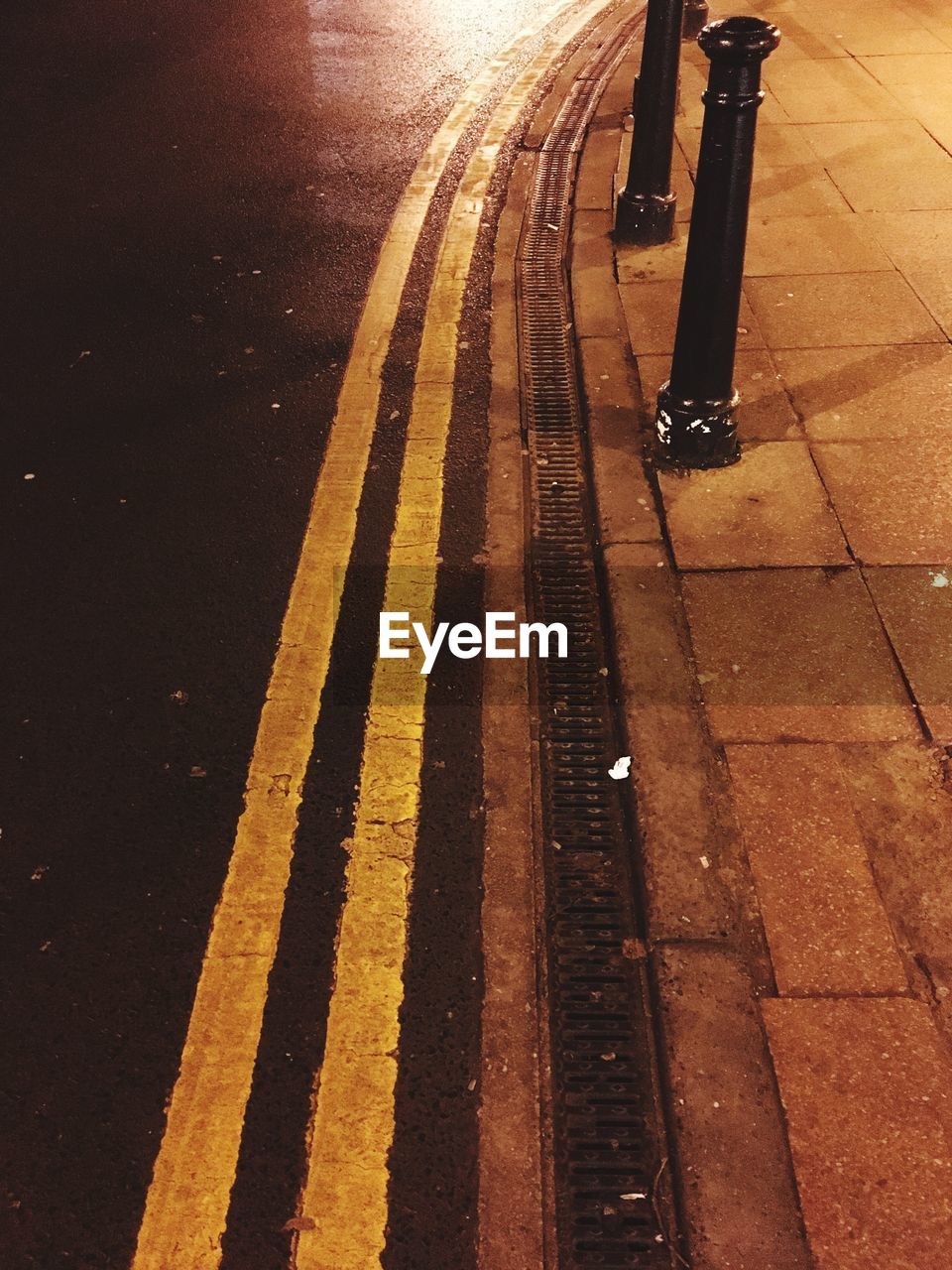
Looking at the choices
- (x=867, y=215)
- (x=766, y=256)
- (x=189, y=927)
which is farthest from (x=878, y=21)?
(x=189, y=927)

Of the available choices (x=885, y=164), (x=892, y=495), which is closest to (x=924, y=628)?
(x=892, y=495)

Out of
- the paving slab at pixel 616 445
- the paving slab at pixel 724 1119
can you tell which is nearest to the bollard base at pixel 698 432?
the paving slab at pixel 616 445

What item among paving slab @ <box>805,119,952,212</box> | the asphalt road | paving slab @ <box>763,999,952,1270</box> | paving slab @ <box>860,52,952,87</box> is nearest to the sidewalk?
paving slab @ <box>763,999,952,1270</box>

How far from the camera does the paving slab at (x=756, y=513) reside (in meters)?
3.50

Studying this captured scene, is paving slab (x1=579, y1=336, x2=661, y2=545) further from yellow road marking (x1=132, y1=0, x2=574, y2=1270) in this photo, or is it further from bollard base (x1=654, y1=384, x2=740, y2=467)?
yellow road marking (x1=132, y1=0, x2=574, y2=1270)

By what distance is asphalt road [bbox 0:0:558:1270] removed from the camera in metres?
2.16

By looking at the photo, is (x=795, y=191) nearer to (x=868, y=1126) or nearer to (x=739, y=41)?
(x=739, y=41)

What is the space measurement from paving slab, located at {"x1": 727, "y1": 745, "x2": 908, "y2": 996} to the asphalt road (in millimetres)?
723

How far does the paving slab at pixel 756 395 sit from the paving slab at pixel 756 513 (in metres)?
0.09

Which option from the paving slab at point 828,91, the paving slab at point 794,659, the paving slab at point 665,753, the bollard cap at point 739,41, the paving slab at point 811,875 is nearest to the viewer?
the paving slab at point 811,875

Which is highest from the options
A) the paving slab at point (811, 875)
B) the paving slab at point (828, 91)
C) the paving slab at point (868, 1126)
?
the paving slab at point (828, 91)

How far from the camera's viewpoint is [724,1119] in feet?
7.01

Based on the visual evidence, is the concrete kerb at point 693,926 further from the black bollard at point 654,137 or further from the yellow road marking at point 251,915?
the black bollard at point 654,137

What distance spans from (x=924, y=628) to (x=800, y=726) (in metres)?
0.62
